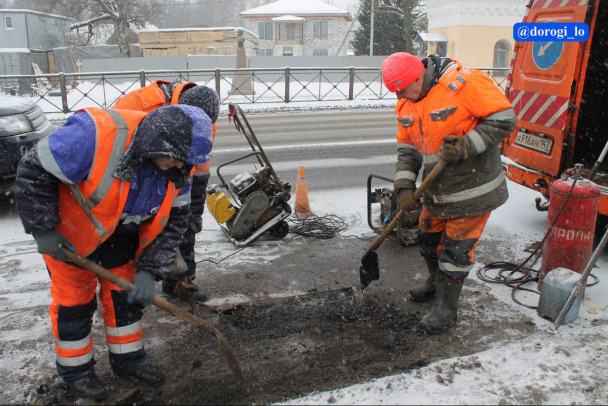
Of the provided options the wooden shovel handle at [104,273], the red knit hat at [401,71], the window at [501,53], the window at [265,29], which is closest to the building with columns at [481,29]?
the window at [501,53]

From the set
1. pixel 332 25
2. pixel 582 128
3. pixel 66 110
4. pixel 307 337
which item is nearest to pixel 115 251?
pixel 307 337

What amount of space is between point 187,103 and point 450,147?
1710mm

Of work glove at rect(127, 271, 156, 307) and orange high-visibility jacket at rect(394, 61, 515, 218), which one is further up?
orange high-visibility jacket at rect(394, 61, 515, 218)

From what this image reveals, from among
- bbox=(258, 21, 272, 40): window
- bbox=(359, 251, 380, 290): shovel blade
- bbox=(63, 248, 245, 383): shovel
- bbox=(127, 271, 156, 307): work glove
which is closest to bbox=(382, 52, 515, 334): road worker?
bbox=(359, 251, 380, 290): shovel blade

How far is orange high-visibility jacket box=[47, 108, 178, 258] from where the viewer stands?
234cm

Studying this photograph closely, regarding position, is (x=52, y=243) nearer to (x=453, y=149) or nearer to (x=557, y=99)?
(x=453, y=149)

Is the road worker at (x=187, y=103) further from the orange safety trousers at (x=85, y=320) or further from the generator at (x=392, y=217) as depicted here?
the generator at (x=392, y=217)

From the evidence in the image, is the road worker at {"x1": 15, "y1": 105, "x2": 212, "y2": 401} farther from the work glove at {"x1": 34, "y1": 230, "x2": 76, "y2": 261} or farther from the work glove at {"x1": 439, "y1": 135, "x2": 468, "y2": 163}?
the work glove at {"x1": 439, "y1": 135, "x2": 468, "y2": 163}

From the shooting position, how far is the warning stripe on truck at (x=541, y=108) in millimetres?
4707

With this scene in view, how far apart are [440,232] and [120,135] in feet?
7.32

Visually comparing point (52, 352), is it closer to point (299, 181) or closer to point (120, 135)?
point (120, 135)

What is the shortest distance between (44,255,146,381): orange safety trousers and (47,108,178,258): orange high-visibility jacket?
19cm

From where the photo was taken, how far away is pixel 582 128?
5.54 meters

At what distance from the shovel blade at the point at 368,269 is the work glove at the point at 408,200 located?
1.53 feet
